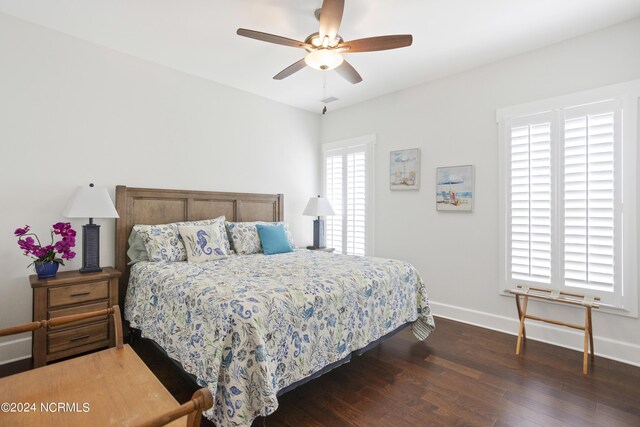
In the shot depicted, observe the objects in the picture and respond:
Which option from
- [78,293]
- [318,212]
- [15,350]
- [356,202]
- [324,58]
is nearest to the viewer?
[324,58]

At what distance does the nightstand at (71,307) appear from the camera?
2365mm

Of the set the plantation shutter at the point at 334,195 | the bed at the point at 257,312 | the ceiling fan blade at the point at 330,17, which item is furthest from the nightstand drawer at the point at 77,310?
the plantation shutter at the point at 334,195

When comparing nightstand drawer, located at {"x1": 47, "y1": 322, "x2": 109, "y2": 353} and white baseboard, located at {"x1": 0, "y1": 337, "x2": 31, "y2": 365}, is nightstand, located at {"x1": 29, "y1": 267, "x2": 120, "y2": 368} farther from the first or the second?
white baseboard, located at {"x1": 0, "y1": 337, "x2": 31, "y2": 365}

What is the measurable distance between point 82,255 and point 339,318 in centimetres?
236

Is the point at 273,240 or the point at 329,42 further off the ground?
the point at 329,42

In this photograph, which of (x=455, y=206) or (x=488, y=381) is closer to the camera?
(x=488, y=381)

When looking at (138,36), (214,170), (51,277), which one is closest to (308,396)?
(51,277)

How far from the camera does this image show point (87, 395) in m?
1.00

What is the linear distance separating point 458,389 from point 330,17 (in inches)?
107

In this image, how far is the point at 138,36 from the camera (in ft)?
9.50

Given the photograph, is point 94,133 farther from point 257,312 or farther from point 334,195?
point 334,195

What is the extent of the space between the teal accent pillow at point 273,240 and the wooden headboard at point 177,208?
0.53m

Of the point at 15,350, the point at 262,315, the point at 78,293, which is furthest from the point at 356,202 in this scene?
the point at 15,350

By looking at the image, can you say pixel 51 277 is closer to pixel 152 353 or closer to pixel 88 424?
pixel 152 353
